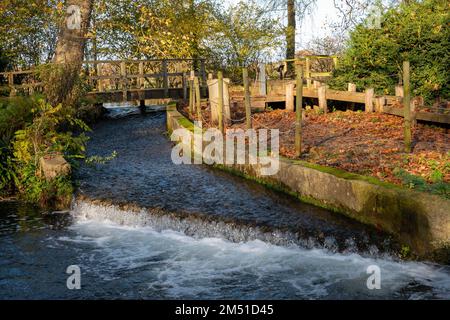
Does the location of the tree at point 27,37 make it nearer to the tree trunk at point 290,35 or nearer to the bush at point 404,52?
the tree trunk at point 290,35

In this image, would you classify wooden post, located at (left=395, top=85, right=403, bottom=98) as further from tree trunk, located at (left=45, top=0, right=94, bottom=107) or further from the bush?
tree trunk, located at (left=45, top=0, right=94, bottom=107)

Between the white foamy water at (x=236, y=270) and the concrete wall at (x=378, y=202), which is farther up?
the concrete wall at (x=378, y=202)

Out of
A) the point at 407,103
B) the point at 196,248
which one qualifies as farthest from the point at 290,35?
the point at 196,248

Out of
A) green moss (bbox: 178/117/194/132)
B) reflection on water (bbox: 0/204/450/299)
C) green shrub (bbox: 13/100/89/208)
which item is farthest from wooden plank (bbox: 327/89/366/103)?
reflection on water (bbox: 0/204/450/299)

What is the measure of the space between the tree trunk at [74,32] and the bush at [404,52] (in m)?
7.85

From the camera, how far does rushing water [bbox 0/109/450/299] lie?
231 inches

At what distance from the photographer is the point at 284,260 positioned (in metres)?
6.66

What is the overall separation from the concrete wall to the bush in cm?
644

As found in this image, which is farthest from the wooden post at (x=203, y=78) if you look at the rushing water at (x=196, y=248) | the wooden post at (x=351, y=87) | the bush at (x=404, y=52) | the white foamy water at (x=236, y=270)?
the white foamy water at (x=236, y=270)

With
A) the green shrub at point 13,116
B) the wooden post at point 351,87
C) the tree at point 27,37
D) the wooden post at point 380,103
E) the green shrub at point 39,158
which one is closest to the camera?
the green shrub at point 39,158

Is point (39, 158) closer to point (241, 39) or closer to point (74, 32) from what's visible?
point (74, 32)

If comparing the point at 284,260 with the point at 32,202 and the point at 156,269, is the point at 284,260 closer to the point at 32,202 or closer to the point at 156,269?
the point at 156,269

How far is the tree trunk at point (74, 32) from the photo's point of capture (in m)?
15.7
